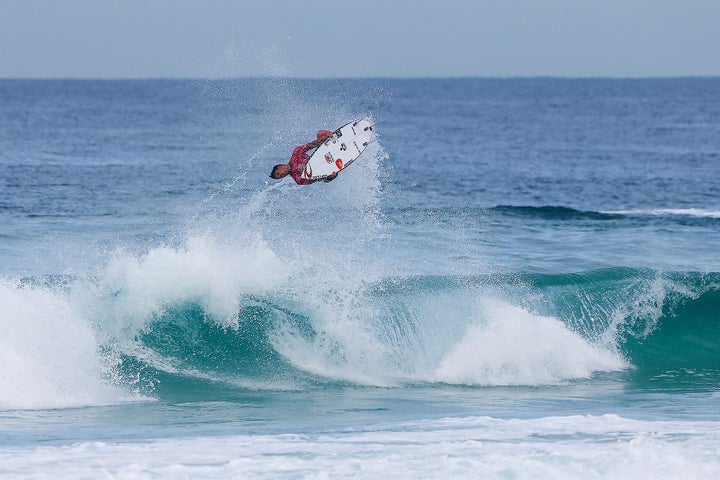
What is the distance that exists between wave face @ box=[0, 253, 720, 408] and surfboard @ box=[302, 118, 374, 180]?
6.76ft

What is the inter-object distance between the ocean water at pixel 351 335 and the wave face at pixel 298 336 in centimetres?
4

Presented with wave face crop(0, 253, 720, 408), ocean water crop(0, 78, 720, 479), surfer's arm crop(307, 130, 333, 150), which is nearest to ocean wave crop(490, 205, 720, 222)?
ocean water crop(0, 78, 720, 479)

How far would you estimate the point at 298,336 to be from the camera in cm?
1705

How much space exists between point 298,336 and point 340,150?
3544 mm

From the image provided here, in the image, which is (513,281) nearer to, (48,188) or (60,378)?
(60,378)

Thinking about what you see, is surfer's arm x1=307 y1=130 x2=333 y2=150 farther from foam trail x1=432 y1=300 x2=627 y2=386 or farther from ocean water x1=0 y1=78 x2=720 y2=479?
foam trail x1=432 y1=300 x2=627 y2=386

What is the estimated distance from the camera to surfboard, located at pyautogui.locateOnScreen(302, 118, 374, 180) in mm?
17562

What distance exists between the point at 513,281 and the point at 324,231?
6.29m

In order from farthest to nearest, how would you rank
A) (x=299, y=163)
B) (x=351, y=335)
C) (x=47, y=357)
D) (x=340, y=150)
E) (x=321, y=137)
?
(x=340, y=150) < (x=321, y=137) < (x=299, y=163) < (x=351, y=335) < (x=47, y=357)

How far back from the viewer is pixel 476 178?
42125 mm

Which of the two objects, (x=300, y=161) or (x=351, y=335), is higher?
(x=300, y=161)

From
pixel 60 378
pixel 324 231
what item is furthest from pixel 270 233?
pixel 60 378

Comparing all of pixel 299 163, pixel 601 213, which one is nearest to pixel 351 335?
pixel 299 163

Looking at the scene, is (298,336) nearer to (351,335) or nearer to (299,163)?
(351,335)
